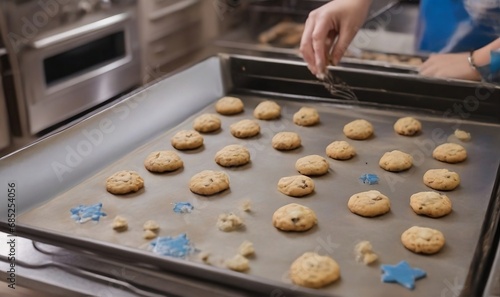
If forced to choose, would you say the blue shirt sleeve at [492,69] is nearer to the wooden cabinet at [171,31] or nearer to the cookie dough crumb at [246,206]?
the cookie dough crumb at [246,206]

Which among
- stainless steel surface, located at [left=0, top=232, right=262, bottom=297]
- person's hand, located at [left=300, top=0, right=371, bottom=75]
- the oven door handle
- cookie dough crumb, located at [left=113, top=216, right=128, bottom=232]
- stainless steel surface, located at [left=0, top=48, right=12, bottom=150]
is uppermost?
person's hand, located at [left=300, top=0, right=371, bottom=75]

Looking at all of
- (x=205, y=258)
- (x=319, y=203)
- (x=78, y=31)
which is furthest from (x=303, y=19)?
(x=205, y=258)

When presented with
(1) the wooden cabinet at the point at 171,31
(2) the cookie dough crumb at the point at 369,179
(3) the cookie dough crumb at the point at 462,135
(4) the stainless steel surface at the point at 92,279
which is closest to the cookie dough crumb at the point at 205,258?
(4) the stainless steel surface at the point at 92,279

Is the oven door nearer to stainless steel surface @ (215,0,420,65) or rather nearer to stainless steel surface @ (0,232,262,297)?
stainless steel surface @ (215,0,420,65)

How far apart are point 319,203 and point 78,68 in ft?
6.17

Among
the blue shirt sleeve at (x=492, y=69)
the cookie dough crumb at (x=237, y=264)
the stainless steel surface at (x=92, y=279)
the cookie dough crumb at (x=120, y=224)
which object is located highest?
the blue shirt sleeve at (x=492, y=69)

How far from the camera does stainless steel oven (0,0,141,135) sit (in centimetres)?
245

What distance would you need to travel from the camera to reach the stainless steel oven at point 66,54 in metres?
2.45

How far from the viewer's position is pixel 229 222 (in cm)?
114

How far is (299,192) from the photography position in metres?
1.28

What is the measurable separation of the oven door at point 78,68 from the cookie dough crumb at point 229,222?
1.65 metres

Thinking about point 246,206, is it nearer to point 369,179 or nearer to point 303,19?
point 369,179

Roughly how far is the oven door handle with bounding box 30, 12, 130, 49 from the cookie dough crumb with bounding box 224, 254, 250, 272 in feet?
6.00

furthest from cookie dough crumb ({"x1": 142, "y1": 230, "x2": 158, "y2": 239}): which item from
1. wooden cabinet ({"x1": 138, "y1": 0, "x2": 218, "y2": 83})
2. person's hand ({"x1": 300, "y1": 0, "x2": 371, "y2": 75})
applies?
wooden cabinet ({"x1": 138, "y1": 0, "x2": 218, "y2": 83})
